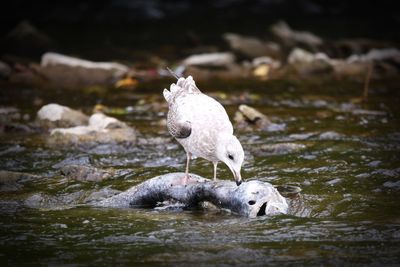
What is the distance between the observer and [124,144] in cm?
1132

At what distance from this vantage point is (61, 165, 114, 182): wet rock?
927cm

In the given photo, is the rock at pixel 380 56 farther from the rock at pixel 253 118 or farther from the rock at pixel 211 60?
the rock at pixel 253 118

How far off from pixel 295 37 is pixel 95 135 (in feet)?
39.8

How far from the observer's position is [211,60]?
63.2 feet

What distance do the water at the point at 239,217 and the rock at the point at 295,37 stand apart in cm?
772

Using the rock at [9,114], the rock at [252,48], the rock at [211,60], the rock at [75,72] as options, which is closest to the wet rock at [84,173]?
the rock at [9,114]

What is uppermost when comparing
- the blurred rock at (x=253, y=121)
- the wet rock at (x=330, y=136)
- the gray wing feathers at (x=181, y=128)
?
the blurred rock at (x=253, y=121)

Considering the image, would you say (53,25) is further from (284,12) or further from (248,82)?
(248,82)

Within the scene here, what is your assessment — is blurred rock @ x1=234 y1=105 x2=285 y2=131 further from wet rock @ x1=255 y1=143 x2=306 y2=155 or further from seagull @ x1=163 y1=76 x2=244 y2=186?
seagull @ x1=163 y1=76 x2=244 y2=186

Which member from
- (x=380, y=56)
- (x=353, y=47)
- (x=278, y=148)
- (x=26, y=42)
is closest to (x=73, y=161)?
(x=278, y=148)

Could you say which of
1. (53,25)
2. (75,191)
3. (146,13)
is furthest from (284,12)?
(75,191)

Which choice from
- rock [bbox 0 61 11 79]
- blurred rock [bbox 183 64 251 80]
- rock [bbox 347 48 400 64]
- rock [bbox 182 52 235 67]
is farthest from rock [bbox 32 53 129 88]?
rock [bbox 347 48 400 64]

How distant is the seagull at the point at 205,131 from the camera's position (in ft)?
24.6

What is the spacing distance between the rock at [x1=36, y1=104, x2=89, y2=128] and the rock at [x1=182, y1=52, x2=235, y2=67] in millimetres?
6601
